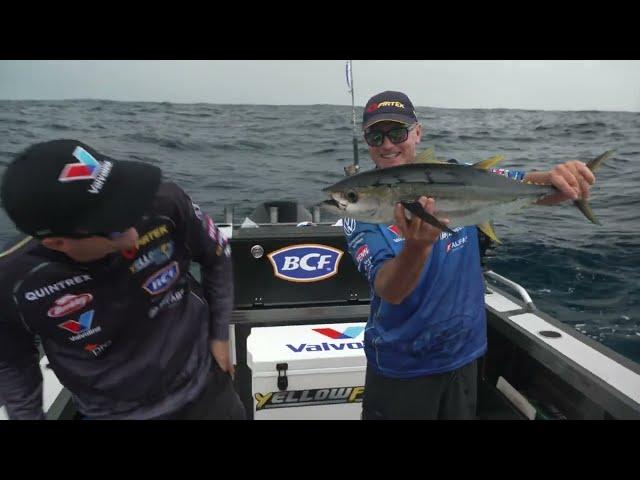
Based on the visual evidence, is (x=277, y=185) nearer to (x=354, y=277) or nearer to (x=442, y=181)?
(x=354, y=277)

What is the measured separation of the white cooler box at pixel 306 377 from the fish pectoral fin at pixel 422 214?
1.88m

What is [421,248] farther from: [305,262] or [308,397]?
[305,262]

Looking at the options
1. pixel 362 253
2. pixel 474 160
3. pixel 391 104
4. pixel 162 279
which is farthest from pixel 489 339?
pixel 474 160

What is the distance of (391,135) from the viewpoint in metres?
2.36

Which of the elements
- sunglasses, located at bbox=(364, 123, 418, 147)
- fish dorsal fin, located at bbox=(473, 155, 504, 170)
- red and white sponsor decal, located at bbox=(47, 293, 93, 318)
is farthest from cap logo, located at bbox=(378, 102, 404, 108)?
red and white sponsor decal, located at bbox=(47, 293, 93, 318)

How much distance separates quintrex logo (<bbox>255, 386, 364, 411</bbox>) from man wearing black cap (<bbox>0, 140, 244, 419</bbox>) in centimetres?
96

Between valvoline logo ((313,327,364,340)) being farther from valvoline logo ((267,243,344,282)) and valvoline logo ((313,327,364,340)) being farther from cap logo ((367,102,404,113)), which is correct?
cap logo ((367,102,404,113))

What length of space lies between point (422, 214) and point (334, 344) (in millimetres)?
2030

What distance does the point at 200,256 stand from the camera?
241 centimetres

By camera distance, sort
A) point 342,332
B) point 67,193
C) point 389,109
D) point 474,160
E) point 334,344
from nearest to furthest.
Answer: point 67,193 → point 389,109 → point 334,344 → point 342,332 → point 474,160

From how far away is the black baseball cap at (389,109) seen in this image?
2307 mm

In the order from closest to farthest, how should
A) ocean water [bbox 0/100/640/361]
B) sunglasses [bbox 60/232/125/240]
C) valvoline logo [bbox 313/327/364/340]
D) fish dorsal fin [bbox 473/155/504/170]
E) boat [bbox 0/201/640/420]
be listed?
1. sunglasses [bbox 60/232/125/240]
2. fish dorsal fin [bbox 473/155/504/170]
3. boat [bbox 0/201/640/420]
4. valvoline logo [bbox 313/327/364/340]
5. ocean water [bbox 0/100/640/361]

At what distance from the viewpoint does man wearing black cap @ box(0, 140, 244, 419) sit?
5.27 ft

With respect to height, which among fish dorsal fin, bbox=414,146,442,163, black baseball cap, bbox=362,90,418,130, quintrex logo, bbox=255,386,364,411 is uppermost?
black baseball cap, bbox=362,90,418,130
